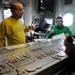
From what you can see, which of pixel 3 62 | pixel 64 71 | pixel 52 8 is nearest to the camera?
pixel 3 62

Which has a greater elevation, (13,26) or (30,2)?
(30,2)

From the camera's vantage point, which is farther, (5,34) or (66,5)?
(66,5)

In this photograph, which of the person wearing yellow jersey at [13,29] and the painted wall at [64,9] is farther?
the painted wall at [64,9]

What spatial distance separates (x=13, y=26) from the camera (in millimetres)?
1981

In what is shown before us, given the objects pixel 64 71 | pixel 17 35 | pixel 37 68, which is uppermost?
pixel 17 35

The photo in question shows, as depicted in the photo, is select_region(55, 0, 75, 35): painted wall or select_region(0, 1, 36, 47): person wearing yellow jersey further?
select_region(55, 0, 75, 35): painted wall

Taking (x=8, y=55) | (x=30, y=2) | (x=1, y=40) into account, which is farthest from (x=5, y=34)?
(x=30, y=2)

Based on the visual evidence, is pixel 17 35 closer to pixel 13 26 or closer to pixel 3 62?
pixel 13 26

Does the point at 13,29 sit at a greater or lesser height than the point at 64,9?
lesser

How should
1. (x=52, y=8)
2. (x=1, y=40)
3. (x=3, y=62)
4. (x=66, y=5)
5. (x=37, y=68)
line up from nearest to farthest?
1. (x=37, y=68)
2. (x=3, y=62)
3. (x=1, y=40)
4. (x=66, y=5)
5. (x=52, y=8)

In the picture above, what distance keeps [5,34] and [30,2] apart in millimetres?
2500

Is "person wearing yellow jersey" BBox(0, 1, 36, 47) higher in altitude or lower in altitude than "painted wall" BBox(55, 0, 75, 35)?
lower

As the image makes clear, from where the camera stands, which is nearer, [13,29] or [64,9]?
[13,29]

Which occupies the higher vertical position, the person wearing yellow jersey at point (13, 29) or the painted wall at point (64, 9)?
the painted wall at point (64, 9)
